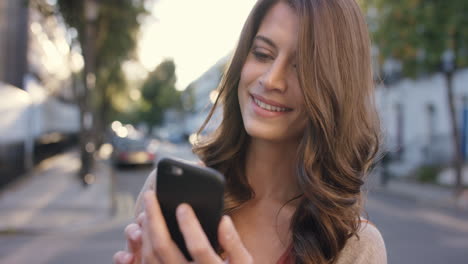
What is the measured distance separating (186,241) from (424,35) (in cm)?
1276

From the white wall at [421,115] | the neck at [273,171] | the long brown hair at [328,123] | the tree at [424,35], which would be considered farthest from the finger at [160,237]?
the white wall at [421,115]

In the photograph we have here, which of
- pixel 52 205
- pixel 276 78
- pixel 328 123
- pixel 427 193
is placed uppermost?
pixel 276 78

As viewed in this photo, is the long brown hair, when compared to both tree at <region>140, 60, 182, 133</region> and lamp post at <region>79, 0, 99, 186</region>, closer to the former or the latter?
lamp post at <region>79, 0, 99, 186</region>

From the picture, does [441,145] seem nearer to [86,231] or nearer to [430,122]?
[430,122]

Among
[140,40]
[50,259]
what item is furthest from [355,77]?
[140,40]

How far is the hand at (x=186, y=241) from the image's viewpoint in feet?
2.90

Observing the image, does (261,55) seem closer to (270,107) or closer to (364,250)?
(270,107)

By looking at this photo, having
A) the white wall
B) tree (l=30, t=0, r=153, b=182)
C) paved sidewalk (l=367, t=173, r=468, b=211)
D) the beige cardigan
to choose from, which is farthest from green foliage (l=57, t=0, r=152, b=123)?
the beige cardigan

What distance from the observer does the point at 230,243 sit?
0.91 meters

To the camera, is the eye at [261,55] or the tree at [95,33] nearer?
the eye at [261,55]

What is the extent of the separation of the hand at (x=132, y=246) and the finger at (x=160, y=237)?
0.10 meters

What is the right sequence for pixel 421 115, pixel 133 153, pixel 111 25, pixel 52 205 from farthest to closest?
pixel 133 153, pixel 421 115, pixel 111 25, pixel 52 205

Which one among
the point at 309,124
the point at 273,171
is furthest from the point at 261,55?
the point at 273,171

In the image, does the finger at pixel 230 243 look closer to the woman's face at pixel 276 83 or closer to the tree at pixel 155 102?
the woman's face at pixel 276 83
